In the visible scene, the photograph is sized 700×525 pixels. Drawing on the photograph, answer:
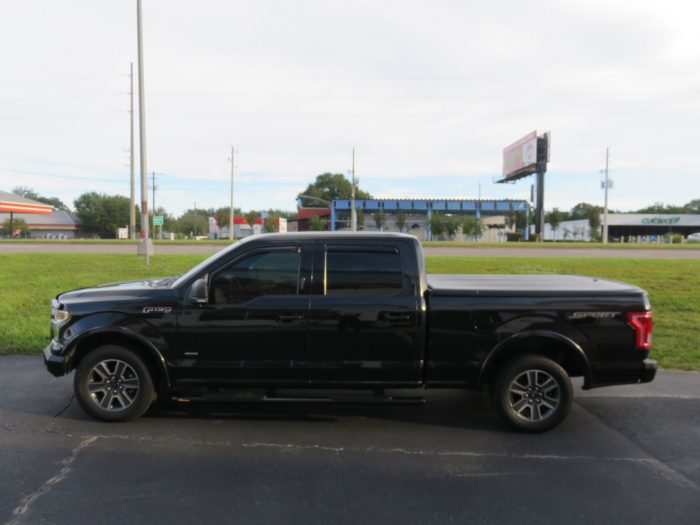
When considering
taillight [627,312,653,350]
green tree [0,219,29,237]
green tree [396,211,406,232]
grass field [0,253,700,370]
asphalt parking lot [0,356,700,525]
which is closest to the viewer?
asphalt parking lot [0,356,700,525]

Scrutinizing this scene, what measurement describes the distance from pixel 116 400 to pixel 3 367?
117 inches

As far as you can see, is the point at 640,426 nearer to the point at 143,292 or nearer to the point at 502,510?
the point at 502,510

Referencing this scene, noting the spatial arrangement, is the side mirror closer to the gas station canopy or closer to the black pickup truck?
the black pickup truck

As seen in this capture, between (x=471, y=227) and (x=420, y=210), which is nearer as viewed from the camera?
(x=471, y=227)

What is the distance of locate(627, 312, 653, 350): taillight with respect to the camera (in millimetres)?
4797

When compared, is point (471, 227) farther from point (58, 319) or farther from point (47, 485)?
point (47, 485)

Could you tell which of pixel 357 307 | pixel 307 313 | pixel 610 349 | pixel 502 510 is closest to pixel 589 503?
pixel 502 510

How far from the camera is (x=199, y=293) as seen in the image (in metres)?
4.84

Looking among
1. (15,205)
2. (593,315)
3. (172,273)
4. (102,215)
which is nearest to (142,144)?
(172,273)

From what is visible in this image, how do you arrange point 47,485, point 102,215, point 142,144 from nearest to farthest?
point 47,485, point 142,144, point 102,215

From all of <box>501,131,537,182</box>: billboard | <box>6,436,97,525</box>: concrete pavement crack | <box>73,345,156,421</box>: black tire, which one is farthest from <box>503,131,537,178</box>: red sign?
<box>6,436,97,525</box>: concrete pavement crack

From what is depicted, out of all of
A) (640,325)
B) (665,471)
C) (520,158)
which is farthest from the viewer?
(520,158)

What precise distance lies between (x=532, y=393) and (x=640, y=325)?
3.65 feet

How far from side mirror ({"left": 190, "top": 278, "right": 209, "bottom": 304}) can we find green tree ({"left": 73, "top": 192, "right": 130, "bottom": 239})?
9521 centimetres
